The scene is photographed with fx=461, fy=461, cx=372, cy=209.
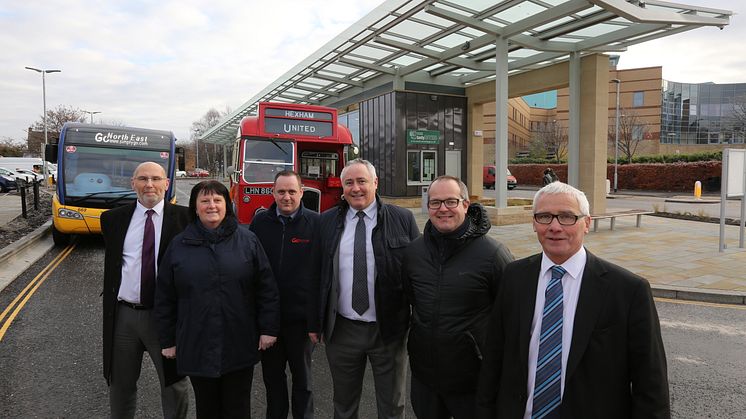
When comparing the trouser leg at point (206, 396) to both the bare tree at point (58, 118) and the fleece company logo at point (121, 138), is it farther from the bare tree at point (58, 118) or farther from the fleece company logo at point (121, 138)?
the bare tree at point (58, 118)

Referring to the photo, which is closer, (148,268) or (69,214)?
(148,268)

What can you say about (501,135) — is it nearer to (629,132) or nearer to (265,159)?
(265,159)

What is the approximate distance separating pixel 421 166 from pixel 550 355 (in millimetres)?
17268

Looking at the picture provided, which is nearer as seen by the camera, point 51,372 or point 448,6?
point 51,372

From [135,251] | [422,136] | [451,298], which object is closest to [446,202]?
[451,298]

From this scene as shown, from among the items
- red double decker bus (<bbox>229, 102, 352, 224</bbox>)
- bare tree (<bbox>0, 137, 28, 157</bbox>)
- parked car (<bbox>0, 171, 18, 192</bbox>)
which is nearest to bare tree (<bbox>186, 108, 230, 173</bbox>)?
bare tree (<bbox>0, 137, 28, 157</bbox>)

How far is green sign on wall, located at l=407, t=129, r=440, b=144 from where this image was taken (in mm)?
18328

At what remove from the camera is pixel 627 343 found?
5.26 ft

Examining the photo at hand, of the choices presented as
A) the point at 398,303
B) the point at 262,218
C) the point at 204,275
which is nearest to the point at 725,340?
the point at 398,303

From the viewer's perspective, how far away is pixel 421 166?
61.6ft

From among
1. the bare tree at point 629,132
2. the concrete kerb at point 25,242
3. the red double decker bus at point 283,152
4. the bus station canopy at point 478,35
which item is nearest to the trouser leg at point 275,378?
the red double decker bus at point 283,152

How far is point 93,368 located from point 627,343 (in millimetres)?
4283

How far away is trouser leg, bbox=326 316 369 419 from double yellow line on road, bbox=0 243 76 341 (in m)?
4.14

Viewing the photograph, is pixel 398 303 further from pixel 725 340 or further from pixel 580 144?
pixel 580 144
